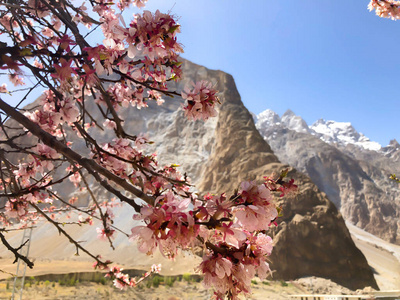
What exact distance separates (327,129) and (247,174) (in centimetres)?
11207

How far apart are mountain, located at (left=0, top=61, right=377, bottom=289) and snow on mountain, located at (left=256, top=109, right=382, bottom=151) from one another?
7047 centimetres

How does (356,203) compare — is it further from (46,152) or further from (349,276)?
(46,152)

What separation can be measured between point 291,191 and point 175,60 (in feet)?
3.98

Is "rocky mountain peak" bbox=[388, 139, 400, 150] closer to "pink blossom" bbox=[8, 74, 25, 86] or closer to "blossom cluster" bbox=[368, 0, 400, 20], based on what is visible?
"blossom cluster" bbox=[368, 0, 400, 20]

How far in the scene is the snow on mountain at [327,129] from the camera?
323 ft

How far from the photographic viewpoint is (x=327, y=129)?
116 metres

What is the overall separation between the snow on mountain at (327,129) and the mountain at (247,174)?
231 ft

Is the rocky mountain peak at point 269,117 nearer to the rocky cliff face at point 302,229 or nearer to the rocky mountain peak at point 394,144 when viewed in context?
the rocky mountain peak at point 394,144

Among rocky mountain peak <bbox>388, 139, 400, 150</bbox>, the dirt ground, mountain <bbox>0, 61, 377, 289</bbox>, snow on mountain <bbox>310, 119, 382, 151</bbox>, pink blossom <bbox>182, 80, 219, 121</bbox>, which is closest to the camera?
pink blossom <bbox>182, 80, 219, 121</bbox>

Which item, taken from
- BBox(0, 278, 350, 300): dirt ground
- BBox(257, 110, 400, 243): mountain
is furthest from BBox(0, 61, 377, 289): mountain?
BBox(257, 110, 400, 243): mountain

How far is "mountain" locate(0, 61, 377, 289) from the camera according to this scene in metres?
14.4

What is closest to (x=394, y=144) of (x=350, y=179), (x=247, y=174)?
(x=350, y=179)

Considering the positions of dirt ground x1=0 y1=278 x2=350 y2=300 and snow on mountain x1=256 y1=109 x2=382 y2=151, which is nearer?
dirt ground x1=0 y1=278 x2=350 y2=300

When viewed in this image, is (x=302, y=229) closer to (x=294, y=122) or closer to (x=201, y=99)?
(x=201, y=99)
